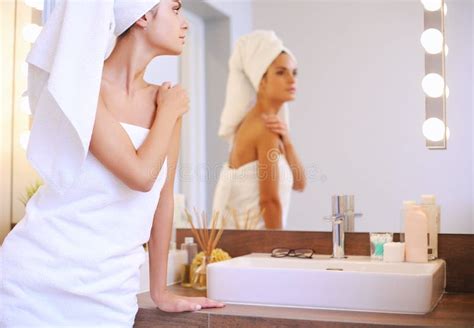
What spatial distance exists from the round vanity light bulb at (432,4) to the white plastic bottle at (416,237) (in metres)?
0.61

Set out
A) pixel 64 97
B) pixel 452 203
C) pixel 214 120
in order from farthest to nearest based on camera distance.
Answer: pixel 214 120, pixel 452 203, pixel 64 97

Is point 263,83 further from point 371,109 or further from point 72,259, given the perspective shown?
point 72,259

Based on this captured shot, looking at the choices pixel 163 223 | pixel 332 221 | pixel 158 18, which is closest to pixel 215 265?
pixel 163 223

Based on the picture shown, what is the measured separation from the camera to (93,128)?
1.26 metres

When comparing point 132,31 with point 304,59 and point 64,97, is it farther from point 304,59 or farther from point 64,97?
point 304,59

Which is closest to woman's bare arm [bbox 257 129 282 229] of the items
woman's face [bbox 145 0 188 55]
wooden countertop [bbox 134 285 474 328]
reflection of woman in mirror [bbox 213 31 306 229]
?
reflection of woman in mirror [bbox 213 31 306 229]

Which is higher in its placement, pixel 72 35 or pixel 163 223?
pixel 72 35

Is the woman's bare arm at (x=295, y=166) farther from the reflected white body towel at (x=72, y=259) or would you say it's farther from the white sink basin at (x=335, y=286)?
the reflected white body towel at (x=72, y=259)

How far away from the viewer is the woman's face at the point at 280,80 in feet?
6.41

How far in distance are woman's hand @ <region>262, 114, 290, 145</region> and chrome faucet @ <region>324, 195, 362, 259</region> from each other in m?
0.26

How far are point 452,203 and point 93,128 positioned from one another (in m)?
1.07

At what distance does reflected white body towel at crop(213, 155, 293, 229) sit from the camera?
1.96 meters

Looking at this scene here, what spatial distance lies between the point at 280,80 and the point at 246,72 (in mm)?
125

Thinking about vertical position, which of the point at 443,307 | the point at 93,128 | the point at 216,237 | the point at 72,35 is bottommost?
the point at 443,307
